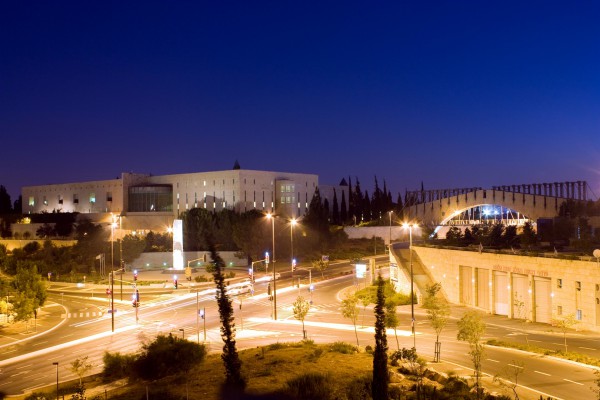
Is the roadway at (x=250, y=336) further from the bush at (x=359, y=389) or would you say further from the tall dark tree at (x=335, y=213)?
the tall dark tree at (x=335, y=213)

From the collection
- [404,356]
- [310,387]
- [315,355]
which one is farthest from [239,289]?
[310,387]

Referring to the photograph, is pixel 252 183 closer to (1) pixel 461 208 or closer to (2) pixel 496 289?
(1) pixel 461 208

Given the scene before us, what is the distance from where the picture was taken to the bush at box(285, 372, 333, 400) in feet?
68.0

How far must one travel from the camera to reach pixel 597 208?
66375 mm

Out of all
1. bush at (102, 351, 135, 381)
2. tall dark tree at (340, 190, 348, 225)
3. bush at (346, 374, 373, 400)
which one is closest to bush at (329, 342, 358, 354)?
bush at (346, 374, 373, 400)

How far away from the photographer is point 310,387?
843 inches

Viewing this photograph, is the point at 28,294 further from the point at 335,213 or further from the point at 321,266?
the point at 335,213

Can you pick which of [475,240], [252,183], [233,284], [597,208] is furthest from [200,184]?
[597,208]

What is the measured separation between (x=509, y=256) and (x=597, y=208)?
29492 millimetres

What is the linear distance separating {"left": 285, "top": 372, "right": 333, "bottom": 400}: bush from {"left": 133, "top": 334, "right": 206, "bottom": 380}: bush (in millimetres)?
6609

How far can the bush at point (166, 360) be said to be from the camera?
2652 centimetres

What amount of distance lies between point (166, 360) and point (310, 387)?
826cm

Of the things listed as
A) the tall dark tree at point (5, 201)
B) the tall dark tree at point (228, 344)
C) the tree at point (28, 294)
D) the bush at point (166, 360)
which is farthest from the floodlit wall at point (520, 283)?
the tall dark tree at point (5, 201)

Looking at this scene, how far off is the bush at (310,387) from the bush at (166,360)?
661 centimetres
